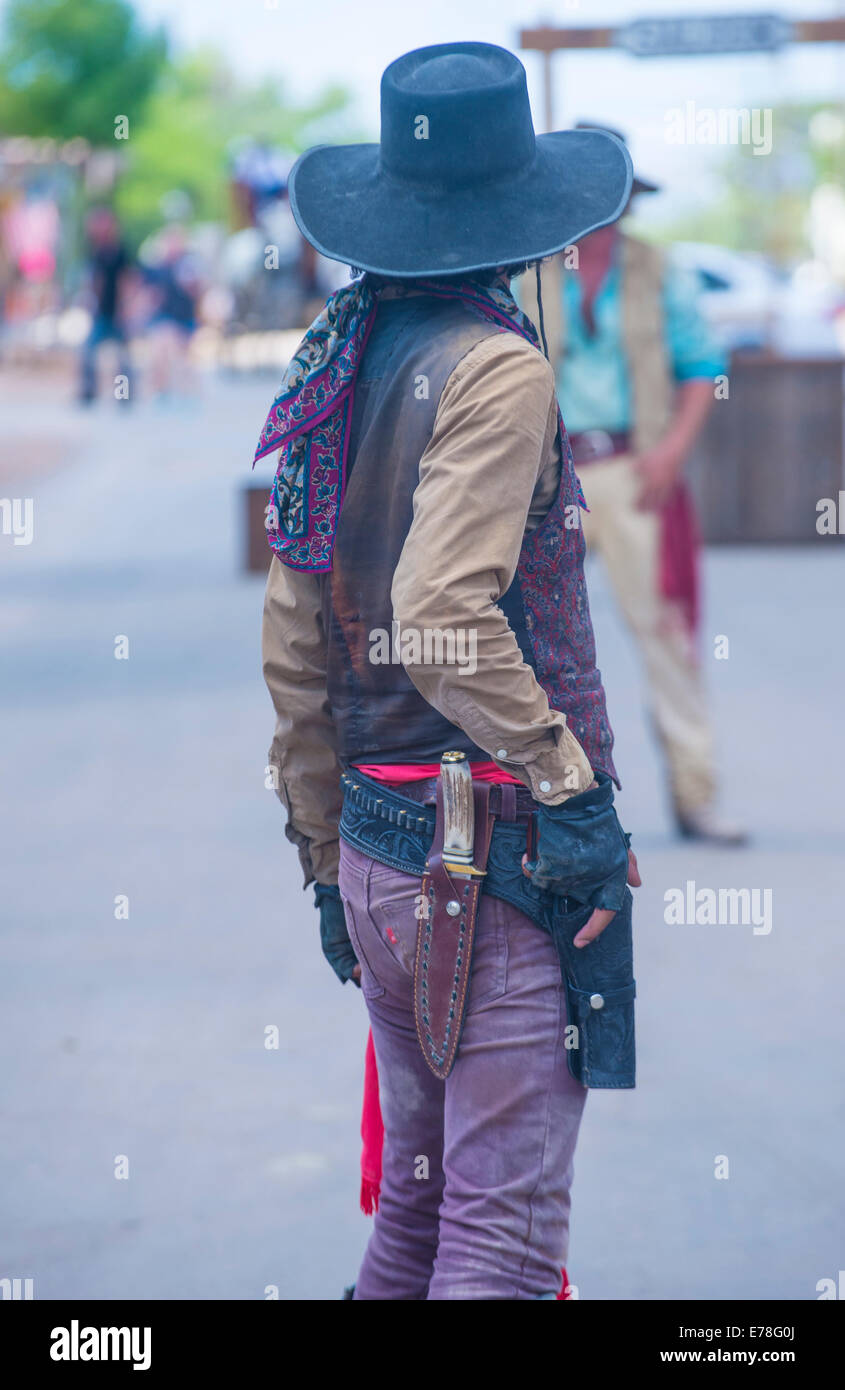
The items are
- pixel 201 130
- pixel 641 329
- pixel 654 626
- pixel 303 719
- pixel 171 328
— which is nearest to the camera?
pixel 303 719

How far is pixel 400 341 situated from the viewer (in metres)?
2.47

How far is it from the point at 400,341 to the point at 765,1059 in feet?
8.60

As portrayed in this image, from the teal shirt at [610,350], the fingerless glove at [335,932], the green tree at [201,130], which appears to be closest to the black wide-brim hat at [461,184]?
the fingerless glove at [335,932]

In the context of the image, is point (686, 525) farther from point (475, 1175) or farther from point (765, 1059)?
point (475, 1175)

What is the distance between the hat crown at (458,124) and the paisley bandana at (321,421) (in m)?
0.15

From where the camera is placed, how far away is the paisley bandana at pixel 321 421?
251 cm

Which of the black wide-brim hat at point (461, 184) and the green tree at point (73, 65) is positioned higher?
the green tree at point (73, 65)

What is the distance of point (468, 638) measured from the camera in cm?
228

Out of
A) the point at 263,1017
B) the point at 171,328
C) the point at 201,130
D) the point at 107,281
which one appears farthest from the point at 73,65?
the point at 263,1017

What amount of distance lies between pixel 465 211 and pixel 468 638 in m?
0.59

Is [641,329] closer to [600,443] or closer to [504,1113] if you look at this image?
[600,443]

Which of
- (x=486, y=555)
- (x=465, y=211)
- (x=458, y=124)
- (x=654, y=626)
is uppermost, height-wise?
(x=458, y=124)

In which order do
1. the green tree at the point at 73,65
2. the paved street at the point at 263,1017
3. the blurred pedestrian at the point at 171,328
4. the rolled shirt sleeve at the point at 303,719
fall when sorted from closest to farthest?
the rolled shirt sleeve at the point at 303,719 → the paved street at the point at 263,1017 → the blurred pedestrian at the point at 171,328 → the green tree at the point at 73,65

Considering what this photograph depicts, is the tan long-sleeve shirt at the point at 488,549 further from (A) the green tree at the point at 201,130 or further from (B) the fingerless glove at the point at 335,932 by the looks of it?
(A) the green tree at the point at 201,130
